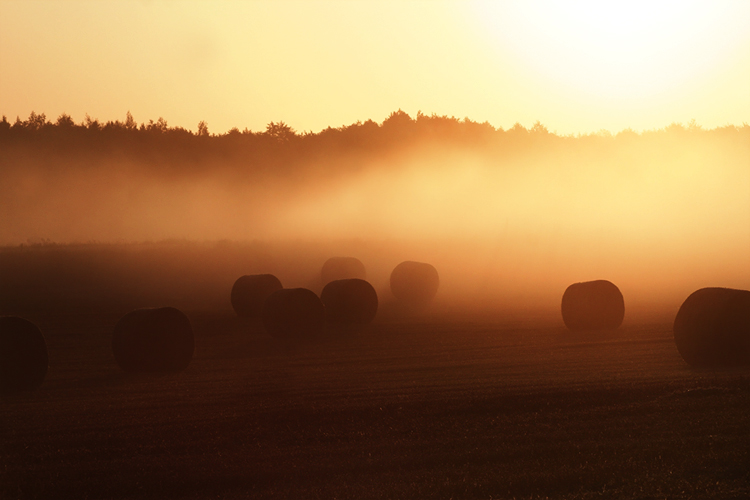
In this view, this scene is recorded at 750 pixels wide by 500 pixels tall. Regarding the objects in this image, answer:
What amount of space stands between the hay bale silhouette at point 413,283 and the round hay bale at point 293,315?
12.9 m

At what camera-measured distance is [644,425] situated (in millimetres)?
11492

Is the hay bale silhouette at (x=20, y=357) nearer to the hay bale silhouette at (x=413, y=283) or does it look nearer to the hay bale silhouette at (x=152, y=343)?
the hay bale silhouette at (x=152, y=343)

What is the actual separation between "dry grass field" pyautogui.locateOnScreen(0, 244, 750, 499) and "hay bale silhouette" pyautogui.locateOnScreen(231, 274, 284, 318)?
9.95 metres

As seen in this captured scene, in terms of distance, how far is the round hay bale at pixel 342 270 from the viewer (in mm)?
41156

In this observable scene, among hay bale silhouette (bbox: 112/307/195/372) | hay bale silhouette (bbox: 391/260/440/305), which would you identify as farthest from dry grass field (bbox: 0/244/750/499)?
hay bale silhouette (bbox: 391/260/440/305)

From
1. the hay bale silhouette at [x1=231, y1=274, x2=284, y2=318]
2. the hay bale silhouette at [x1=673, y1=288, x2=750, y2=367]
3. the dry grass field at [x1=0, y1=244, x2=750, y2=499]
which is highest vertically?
the hay bale silhouette at [x1=231, y1=274, x2=284, y2=318]

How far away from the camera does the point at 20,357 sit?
16719mm

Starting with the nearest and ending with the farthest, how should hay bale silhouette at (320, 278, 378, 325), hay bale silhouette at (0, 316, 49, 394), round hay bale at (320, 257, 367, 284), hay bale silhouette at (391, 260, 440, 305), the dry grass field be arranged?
1. the dry grass field
2. hay bale silhouette at (0, 316, 49, 394)
3. hay bale silhouette at (320, 278, 378, 325)
4. hay bale silhouette at (391, 260, 440, 305)
5. round hay bale at (320, 257, 367, 284)

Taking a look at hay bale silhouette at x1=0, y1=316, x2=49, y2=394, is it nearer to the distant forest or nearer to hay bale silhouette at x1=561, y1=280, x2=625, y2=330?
hay bale silhouette at x1=561, y1=280, x2=625, y2=330

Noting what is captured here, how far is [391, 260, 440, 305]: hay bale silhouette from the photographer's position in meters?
37.3

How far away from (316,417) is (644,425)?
544 centimetres

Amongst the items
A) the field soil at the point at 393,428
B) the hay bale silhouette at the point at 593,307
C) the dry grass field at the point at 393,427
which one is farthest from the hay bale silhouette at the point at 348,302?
the hay bale silhouette at the point at 593,307

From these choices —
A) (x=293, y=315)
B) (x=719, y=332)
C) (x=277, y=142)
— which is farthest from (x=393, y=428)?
(x=277, y=142)

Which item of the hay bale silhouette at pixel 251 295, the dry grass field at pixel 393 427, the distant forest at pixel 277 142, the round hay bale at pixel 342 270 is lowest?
the dry grass field at pixel 393 427
